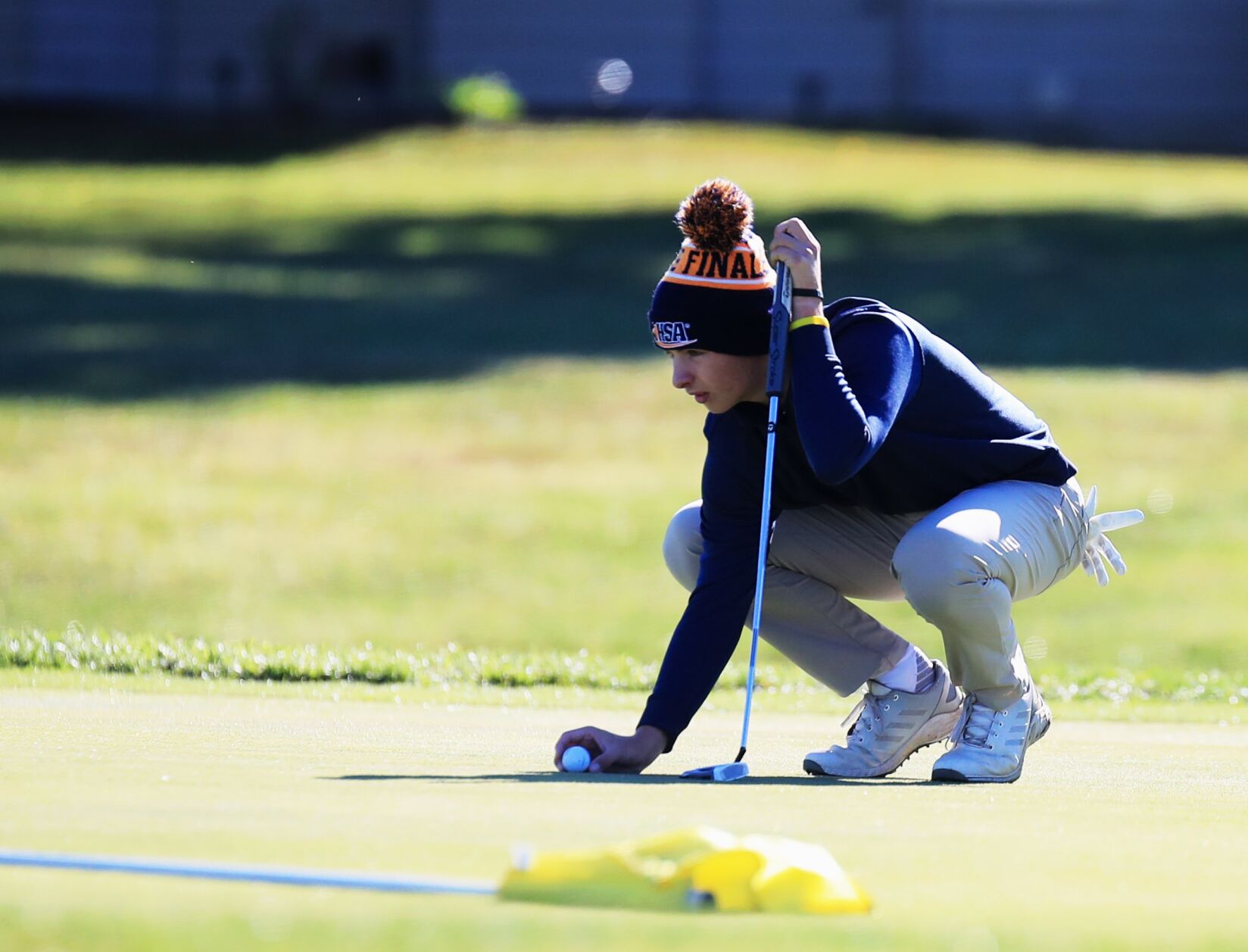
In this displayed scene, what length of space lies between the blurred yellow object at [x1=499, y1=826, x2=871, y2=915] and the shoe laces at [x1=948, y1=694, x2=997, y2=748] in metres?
1.89

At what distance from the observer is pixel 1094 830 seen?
3.35 meters

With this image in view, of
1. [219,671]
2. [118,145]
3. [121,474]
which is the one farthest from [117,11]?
Answer: [219,671]

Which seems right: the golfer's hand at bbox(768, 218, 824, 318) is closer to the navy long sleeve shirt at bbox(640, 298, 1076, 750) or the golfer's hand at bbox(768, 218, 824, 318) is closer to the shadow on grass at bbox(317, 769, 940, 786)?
the navy long sleeve shirt at bbox(640, 298, 1076, 750)

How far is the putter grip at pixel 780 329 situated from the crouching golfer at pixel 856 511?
0.02 meters

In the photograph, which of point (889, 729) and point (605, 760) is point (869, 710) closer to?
point (889, 729)

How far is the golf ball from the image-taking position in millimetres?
4109

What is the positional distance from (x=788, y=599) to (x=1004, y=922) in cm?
240

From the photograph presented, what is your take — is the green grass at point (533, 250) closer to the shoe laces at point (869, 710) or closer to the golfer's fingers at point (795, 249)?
the shoe laces at point (869, 710)

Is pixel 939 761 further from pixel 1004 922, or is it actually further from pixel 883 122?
pixel 883 122

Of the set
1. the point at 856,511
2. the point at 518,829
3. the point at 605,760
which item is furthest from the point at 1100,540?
the point at 518,829

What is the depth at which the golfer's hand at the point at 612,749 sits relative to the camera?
4.16 metres

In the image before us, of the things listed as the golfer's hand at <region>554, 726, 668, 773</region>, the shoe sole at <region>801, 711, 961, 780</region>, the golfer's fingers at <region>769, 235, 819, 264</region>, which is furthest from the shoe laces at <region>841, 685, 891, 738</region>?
the golfer's fingers at <region>769, 235, 819, 264</region>

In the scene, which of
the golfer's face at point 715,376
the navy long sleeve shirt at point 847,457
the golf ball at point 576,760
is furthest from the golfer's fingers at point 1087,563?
the golf ball at point 576,760

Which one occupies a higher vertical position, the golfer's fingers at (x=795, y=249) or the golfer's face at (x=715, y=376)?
the golfer's fingers at (x=795, y=249)
